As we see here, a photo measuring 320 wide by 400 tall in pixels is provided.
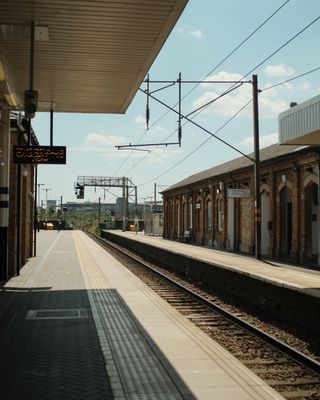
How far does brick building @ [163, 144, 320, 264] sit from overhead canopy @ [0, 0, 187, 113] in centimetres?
917

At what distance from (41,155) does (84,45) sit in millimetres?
3920

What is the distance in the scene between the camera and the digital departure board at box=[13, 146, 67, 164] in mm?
13594

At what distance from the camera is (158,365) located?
6.90 m

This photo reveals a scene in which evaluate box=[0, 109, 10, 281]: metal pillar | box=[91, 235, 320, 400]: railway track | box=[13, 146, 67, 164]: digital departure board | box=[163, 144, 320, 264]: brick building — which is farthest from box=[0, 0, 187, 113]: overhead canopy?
box=[163, 144, 320, 264]: brick building

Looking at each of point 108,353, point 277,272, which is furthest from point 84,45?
point 277,272

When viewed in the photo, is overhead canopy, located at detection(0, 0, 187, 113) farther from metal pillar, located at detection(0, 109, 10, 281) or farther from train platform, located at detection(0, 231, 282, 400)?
train platform, located at detection(0, 231, 282, 400)

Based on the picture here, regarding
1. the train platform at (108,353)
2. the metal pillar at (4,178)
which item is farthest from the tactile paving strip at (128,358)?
the metal pillar at (4,178)

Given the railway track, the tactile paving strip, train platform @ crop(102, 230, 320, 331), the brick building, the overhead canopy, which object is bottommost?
the railway track

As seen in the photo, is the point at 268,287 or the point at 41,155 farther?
the point at 41,155

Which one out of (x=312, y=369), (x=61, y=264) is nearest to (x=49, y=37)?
(x=312, y=369)

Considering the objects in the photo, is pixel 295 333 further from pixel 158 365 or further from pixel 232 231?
pixel 232 231

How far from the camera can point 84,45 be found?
10430 millimetres

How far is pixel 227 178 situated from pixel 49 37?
2170 centimetres

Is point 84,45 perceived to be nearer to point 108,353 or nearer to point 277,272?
point 108,353
